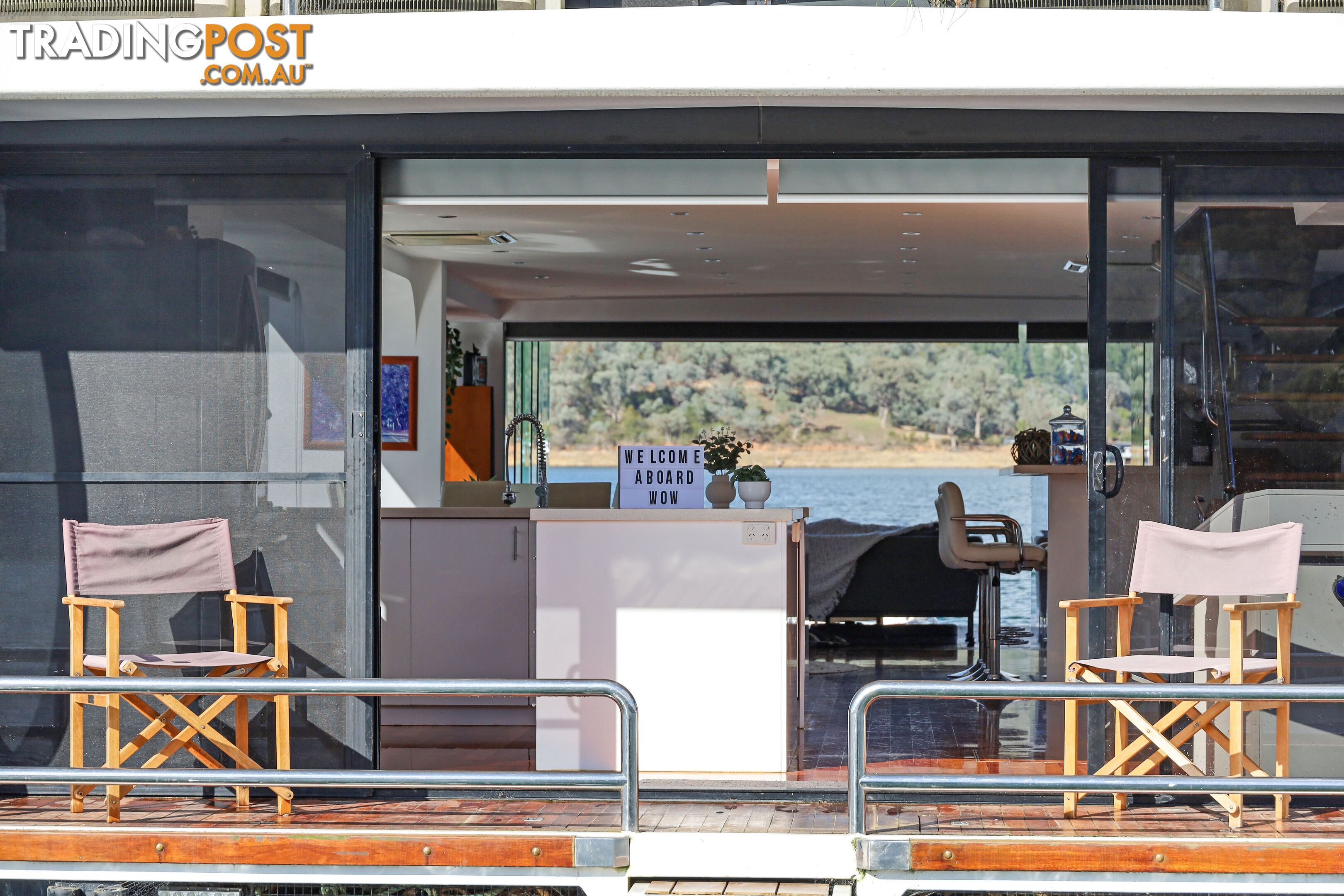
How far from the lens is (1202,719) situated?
155 inches

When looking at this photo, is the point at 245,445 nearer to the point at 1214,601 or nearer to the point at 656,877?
the point at 656,877

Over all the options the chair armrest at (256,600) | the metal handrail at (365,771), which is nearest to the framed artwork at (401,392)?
the chair armrest at (256,600)

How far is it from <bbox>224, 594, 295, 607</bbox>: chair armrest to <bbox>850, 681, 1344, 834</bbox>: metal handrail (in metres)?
1.91

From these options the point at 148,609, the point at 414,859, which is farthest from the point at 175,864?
the point at 148,609

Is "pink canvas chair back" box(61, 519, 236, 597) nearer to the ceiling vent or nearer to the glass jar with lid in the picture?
the ceiling vent

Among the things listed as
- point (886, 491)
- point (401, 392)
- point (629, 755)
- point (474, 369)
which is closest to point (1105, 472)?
point (629, 755)

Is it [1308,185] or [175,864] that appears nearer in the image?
[175,864]

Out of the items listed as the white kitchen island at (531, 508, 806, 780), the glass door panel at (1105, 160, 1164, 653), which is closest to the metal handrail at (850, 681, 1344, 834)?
the glass door panel at (1105, 160, 1164, 653)

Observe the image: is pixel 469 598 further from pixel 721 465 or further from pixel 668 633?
pixel 668 633

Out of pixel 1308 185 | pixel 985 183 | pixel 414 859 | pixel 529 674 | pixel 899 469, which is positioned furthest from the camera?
pixel 899 469

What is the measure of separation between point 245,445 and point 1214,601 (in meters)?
3.40

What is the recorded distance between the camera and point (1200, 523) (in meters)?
4.37

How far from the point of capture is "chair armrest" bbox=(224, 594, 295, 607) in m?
4.14

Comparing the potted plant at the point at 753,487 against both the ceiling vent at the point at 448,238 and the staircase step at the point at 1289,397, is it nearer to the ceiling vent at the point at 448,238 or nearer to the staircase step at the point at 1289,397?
the staircase step at the point at 1289,397
